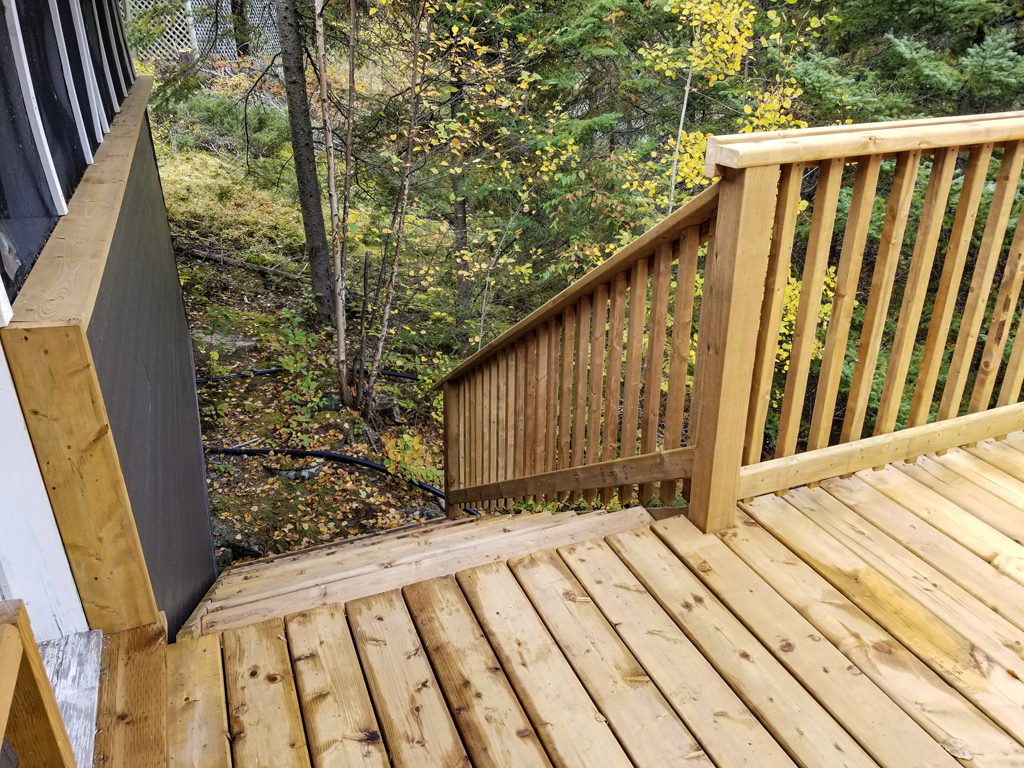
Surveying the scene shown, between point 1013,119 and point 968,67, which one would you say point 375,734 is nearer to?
point 1013,119

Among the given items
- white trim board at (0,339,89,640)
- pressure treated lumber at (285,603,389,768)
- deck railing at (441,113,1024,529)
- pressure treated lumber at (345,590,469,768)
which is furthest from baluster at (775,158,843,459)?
white trim board at (0,339,89,640)

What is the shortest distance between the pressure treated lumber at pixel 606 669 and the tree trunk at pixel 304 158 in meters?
5.95

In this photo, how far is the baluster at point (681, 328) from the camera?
6.64ft

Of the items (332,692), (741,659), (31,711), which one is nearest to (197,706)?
(332,692)

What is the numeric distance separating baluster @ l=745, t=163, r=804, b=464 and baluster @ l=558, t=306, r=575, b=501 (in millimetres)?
934

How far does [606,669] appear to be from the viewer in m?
1.66

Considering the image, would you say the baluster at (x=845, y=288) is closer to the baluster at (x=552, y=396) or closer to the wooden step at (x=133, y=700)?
the baluster at (x=552, y=396)

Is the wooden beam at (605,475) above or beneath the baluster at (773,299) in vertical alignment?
beneath

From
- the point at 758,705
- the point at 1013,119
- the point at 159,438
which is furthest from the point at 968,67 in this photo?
the point at 159,438

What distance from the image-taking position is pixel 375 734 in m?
1.49

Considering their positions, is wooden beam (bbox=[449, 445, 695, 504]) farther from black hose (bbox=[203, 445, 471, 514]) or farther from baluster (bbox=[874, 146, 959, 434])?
black hose (bbox=[203, 445, 471, 514])

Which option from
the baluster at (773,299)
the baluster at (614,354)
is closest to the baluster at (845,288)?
the baluster at (773,299)

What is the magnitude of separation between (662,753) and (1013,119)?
208 centimetres

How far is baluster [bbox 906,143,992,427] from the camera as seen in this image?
204 cm
